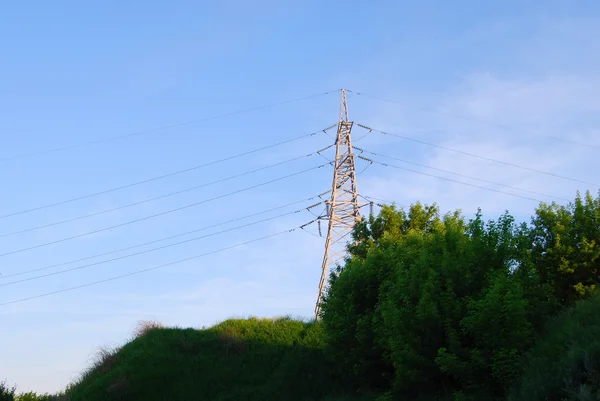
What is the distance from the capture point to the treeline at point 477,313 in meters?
21.2

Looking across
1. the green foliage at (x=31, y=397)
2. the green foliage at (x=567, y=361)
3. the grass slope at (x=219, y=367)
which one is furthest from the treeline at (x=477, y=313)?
the green foliage at (x=31, y=397)

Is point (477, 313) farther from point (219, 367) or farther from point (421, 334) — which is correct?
point (219, 367)

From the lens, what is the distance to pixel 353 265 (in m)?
33.1

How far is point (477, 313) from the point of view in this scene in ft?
79.3

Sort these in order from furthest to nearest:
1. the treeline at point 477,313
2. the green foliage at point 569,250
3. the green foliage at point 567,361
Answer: the green foliage at point 569,250 < the treeline at point 477,313 < the green foliage at point 567,361

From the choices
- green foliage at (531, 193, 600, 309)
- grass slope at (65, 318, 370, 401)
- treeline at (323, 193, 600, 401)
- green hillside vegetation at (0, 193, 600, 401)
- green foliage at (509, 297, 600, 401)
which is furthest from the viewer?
grass slope at (65, 318, 370, 401)

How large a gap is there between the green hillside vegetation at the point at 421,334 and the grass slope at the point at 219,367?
0.09 m

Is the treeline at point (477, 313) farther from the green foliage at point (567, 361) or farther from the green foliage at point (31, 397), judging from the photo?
the green foliage at point (31, 397)

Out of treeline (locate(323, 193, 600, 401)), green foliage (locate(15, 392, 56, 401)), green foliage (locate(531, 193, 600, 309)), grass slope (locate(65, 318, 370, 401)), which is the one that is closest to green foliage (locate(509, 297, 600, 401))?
treeline (locate(323, 193, 600, 401))

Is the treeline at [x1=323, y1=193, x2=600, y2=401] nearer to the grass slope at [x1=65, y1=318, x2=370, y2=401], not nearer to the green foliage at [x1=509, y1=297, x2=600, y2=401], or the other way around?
the green foliage at [x1=509, y1=297, x2=600, y2=401]

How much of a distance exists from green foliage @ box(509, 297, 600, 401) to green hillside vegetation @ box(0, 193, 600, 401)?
0.16ft

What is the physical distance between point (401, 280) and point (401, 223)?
39.9 feet

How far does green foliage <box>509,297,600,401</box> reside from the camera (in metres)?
17.8

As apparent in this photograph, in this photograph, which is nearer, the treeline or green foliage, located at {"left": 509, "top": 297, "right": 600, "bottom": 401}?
green foliage, located at {"left": 509, "top": 297, "right": 600, "bottom": 401}
